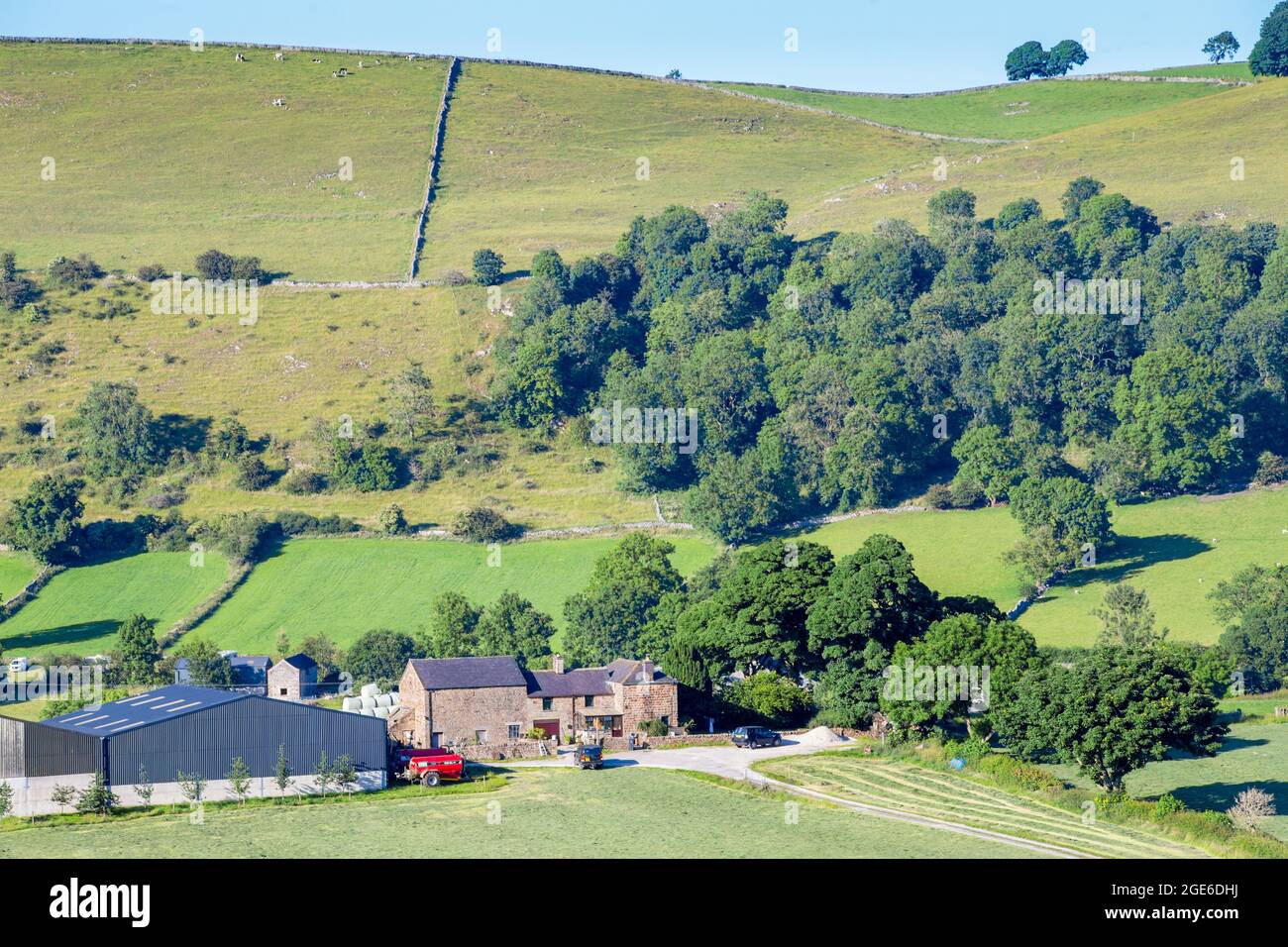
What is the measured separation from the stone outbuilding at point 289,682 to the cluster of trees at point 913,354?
40559 mm

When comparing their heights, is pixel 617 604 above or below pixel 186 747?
below

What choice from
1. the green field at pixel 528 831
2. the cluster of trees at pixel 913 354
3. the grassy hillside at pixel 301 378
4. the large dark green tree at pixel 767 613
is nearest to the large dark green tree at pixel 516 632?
the large dark green tree at pixel 767 613

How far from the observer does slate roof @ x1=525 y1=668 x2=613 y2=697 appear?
9050cm

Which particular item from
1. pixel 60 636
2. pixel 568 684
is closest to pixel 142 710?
pixel 568 684

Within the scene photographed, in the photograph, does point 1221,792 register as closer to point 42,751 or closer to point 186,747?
point 186,747

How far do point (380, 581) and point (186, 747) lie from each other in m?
62.8

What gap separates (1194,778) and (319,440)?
96.6m

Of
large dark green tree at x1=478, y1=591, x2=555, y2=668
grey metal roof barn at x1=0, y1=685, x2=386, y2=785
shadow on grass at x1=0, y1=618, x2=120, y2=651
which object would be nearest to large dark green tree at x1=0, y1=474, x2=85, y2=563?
shadow on grass at x1=0, y1=618, x2=120, y2=651

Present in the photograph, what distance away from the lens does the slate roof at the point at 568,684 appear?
297 ft

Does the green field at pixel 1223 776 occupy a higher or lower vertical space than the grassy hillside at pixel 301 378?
lower

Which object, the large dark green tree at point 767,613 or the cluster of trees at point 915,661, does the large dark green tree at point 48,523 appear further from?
the large dark green tree at point 767,613

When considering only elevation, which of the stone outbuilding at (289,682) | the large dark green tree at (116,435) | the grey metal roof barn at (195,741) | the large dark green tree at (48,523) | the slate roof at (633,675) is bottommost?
the stone outbuilding at (289,682)

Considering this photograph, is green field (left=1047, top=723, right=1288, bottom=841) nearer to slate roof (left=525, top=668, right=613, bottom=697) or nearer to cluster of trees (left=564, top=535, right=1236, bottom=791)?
cluster of trees (left=564, top=535, right=1236, bottom=791)

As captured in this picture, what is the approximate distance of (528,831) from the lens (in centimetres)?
6200
